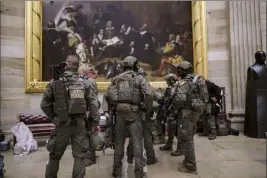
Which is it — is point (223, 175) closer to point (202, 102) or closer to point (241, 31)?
point (202, 102)

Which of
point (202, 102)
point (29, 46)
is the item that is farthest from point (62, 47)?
point (202, 102)

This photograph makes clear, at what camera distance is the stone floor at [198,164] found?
3.57 meters

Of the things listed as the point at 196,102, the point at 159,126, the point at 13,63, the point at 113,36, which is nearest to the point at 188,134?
the point at 196,102

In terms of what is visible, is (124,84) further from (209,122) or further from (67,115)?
(209,122)

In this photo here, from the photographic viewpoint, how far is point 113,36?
23.7ft

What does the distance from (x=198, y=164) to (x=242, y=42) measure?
15.2 feet

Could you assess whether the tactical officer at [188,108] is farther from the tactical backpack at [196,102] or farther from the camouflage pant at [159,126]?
the camouflage pant at [159,126]

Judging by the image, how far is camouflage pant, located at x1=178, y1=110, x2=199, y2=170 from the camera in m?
3.57

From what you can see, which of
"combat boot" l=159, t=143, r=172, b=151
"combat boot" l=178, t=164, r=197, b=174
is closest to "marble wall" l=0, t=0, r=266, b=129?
"combat boot" l=159, t=143, r=172, b=151

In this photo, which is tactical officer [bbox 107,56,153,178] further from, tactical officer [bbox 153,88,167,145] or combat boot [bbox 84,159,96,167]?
tactical officer [bbox 153,88,167,145]

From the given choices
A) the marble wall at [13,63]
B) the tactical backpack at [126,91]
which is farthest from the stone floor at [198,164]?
the marble wall at [13,63]

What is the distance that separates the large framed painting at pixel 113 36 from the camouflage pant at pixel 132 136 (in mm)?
3653

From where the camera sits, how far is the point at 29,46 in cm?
670

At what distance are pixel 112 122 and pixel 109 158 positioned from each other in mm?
1189
